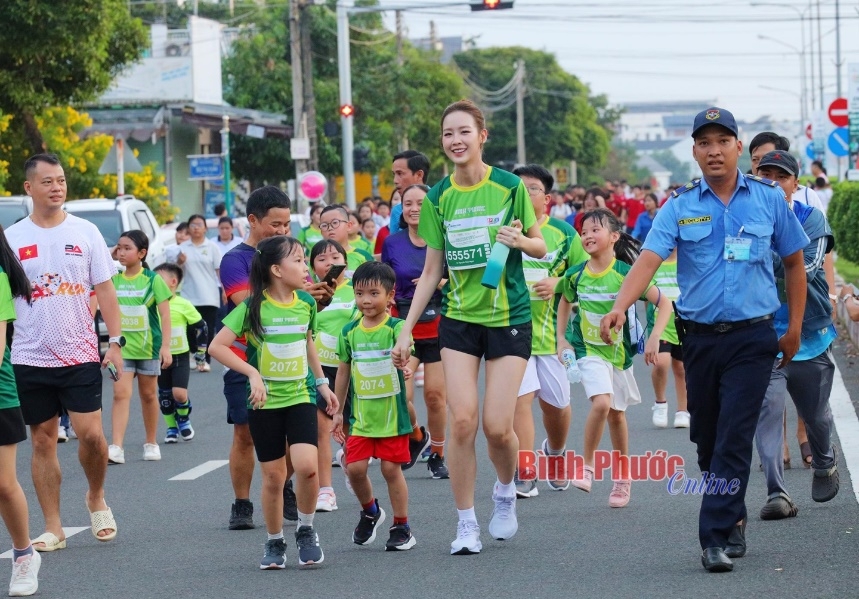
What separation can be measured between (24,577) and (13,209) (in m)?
12.3

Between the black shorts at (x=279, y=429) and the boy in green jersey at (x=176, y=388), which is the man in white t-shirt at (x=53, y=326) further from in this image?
the boy in green jersey at (x=176, y=388)

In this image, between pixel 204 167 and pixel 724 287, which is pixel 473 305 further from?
pixel 204 167

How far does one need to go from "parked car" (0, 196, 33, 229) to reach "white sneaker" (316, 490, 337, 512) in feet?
34.1

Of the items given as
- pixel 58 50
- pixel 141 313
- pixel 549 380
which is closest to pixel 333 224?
pixel 549 380

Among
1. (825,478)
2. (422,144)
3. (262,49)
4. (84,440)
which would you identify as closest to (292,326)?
(84,440)

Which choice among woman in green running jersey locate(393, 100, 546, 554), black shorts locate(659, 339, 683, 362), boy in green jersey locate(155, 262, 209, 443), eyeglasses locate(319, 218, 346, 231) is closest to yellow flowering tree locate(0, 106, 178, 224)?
boy in green jersey locate(155, 262, 209, 443)

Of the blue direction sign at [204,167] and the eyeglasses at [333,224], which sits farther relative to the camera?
the blue direction sign at [204,167]

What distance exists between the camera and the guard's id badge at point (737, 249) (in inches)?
265

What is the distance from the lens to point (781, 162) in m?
8.18

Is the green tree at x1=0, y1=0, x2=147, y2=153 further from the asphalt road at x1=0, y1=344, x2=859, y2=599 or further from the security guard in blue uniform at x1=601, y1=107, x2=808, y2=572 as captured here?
the security guard in blue uniform at x1=601, y1=107, x2=808, y2=572

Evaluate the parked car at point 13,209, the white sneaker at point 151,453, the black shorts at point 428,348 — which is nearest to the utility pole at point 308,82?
the parked car at point 13,209

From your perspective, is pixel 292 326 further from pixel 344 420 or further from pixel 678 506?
pixel 678 506

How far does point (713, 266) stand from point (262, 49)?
42784mm

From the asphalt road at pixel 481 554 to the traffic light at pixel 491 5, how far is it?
18123mm
